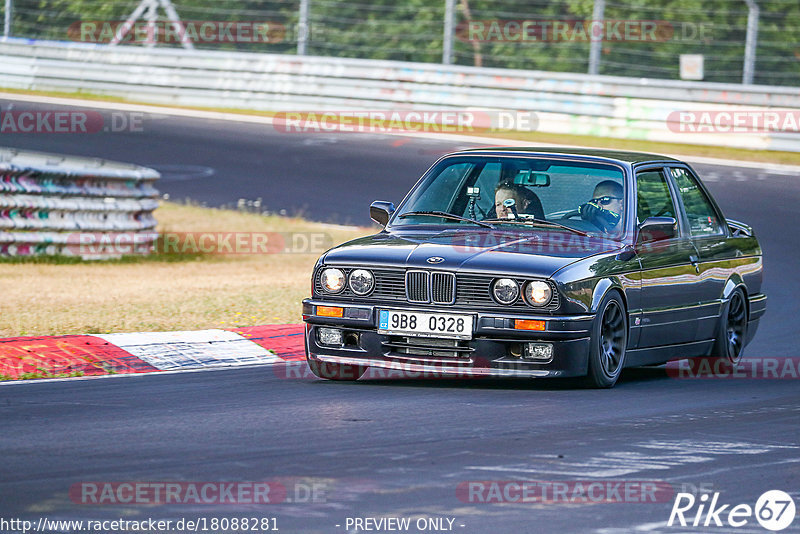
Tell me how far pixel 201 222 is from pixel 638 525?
535 inches

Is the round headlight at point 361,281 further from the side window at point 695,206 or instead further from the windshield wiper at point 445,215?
the side window at point 695,206

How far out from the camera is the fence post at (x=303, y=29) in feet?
87.3

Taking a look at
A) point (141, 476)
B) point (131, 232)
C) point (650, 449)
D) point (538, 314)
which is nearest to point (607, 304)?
point (538, 314)

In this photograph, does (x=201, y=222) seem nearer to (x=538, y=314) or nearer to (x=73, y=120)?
(x=73, y=120)

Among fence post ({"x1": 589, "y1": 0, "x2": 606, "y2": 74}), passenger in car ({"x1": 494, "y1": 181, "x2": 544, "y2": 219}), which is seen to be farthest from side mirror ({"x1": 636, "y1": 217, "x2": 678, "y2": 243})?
fence post ({"x1": 589, "y1": 0, "x2": 606, "y2": 74})

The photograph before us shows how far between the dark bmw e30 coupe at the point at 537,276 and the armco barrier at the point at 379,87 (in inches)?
518

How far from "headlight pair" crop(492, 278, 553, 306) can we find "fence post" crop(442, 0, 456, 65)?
58.8 feet

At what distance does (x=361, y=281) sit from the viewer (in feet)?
27.1

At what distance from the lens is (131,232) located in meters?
16.1

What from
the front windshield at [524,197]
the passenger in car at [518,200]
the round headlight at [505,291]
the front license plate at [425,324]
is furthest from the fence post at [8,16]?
the round headlight at [505,291]

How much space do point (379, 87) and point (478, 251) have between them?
1780 cm

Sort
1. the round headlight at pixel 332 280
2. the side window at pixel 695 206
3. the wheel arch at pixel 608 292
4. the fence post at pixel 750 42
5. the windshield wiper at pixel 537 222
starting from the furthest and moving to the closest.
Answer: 1. the fence post at pixel 750 42
2. the side window at pixel 695 206
3. the windshield wiper at pixel 537 222
4. the round headlight at pixel 332 280
5. the wheel arch at pixel 608 292

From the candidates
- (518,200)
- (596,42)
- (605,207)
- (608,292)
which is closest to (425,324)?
(608,292)

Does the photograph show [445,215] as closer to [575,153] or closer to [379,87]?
[575,153]
